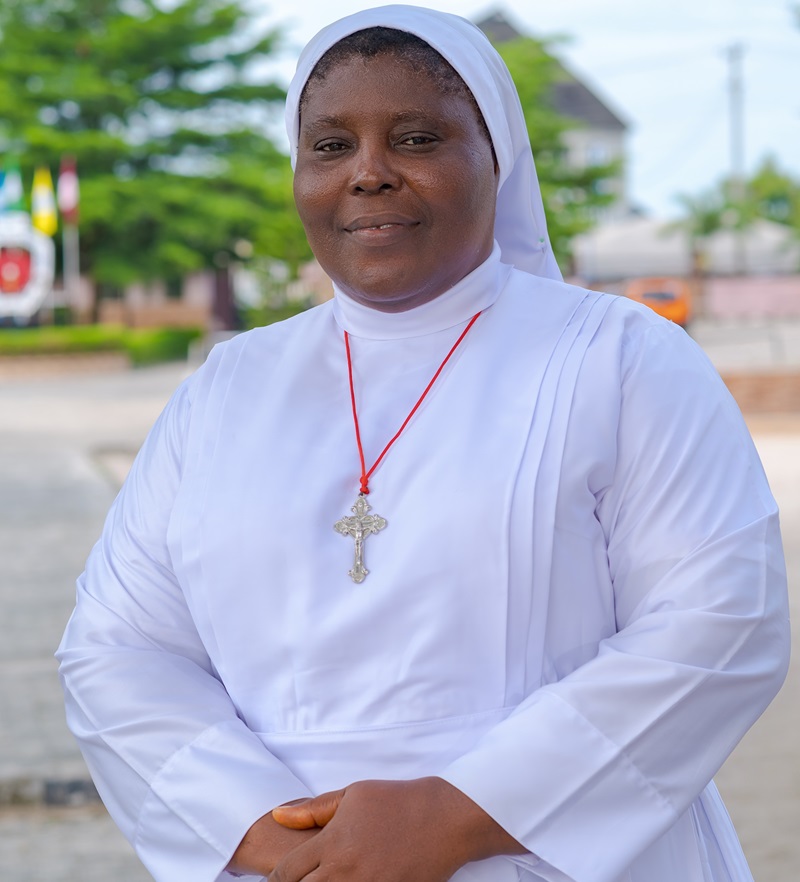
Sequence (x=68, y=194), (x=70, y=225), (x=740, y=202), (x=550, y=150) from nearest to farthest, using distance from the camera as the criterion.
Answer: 1. (x=550, y=150)
2. (x=68, y=194)
3. (x=70, y=225)
4. (x=740, y=202)

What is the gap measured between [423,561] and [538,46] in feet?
73.9

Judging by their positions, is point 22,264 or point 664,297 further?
point 664,297

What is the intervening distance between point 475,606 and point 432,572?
0.06 meters

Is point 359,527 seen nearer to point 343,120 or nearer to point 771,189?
point 343,120

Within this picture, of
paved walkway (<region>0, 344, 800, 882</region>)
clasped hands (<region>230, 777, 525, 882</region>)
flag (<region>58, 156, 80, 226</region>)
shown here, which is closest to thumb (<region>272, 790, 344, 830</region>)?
clasped hands (<region>230, 777, 525, 882</region>)

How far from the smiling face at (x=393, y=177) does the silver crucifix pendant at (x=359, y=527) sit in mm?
262

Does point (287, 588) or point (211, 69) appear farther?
point (211, 69)

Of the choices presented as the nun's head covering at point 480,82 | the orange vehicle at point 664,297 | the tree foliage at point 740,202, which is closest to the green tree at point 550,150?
the orange vehicle at point 664,297

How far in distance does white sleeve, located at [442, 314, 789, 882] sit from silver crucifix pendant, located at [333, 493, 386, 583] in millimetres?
239

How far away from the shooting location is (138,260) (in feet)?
104

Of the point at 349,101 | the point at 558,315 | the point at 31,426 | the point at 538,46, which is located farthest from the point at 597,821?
the point at 538,46

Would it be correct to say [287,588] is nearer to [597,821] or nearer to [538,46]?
[597,821]

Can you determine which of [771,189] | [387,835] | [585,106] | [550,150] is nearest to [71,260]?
[550,150]

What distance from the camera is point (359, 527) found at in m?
1.61
